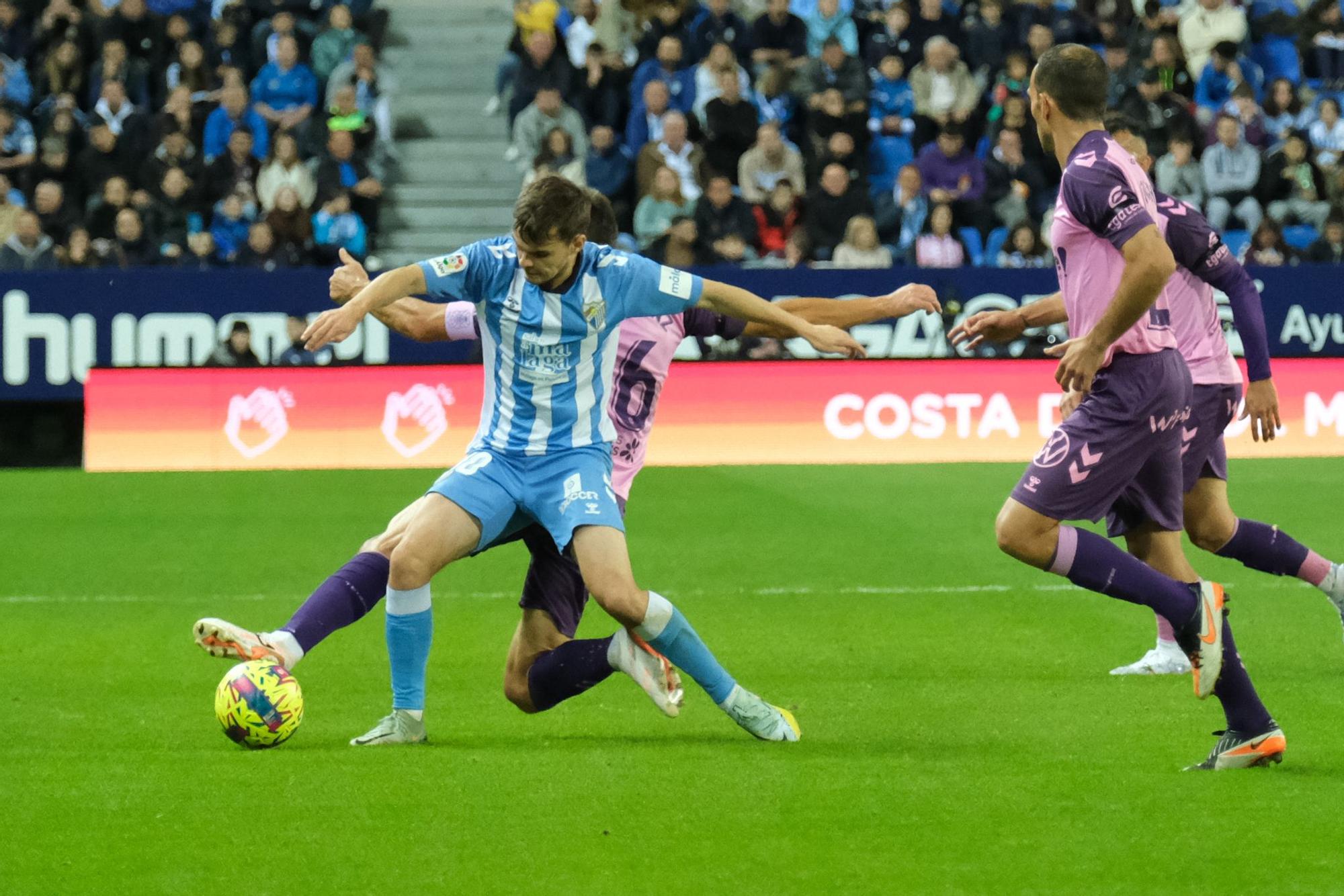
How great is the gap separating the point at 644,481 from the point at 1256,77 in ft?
30.8

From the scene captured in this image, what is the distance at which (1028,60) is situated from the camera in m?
19.6

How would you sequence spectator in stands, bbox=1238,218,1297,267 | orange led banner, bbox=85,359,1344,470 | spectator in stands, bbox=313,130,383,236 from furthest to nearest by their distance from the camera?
spectator in stands, bbox=313,130,383,236 → spectator in stands, bbox=1238,218,1297,267 → orange led banner, bbox=85,359,1344,470

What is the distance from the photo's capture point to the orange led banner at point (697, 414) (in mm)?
14922

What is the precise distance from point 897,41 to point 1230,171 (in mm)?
3570

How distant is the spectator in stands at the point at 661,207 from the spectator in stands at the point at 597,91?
157cm

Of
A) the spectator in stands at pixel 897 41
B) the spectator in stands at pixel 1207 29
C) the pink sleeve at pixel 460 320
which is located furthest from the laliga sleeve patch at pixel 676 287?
the spectator in stands at pixel 1207 29

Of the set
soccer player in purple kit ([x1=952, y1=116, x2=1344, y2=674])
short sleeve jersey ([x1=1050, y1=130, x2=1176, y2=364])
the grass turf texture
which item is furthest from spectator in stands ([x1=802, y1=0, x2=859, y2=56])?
short sleeve jersey ([x1=1050, y1=130, x2=1176, y2=364])

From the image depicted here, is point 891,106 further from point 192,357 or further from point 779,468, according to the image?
point 192,357

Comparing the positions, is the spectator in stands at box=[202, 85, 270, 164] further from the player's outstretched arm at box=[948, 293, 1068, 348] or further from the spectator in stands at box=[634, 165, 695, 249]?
the player's outstretched arm at box=[948, 293, 1068, 348]

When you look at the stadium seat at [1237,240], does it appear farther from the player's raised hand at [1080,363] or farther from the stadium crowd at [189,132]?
the player's raised hand at [1080,363]

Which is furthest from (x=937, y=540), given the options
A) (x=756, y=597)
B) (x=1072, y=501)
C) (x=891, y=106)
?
(x=891, y=106)

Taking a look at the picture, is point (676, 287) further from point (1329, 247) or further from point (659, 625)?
point (1329, 247)

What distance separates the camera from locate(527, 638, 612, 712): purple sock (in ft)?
20.8

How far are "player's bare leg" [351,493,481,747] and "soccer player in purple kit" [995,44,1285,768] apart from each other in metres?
1.67
